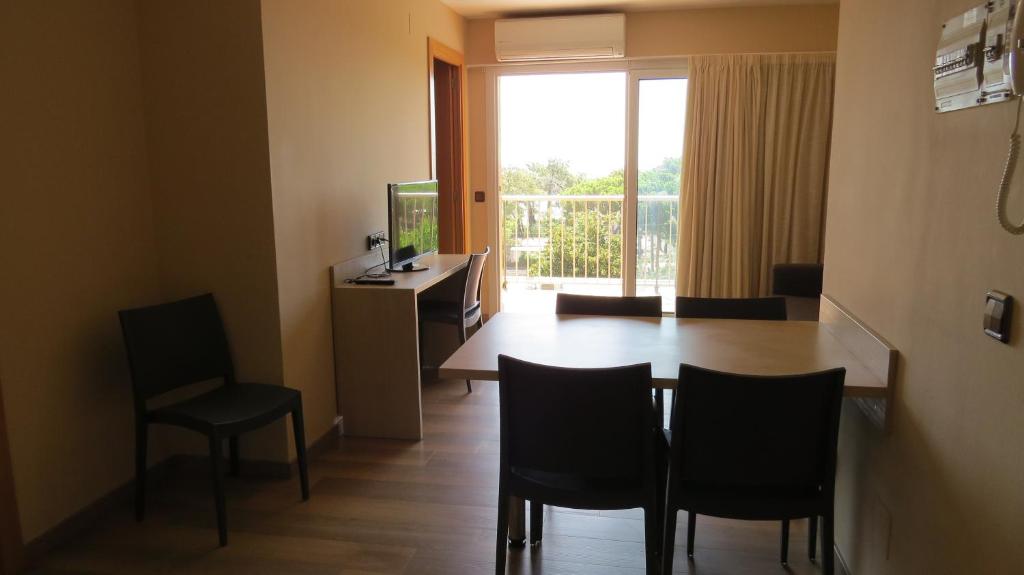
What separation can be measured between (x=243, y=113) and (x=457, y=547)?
6.54 feet

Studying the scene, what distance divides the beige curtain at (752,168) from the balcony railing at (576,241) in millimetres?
407

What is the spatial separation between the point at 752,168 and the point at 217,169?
4146 millimetres

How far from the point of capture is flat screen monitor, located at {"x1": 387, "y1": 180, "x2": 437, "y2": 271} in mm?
3875

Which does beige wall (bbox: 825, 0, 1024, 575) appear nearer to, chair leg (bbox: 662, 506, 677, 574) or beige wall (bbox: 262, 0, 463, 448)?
chair leg (bbox: 662, 506, 677, 574)

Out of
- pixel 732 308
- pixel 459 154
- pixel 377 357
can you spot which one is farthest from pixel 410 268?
pixel 459 154

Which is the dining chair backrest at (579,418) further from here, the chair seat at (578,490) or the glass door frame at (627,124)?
the glass door frame at (627,124)

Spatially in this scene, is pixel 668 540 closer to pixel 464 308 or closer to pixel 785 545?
pixel 785 545

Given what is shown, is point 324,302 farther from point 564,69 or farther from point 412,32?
point 564,69

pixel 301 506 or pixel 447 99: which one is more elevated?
pixel 447 99

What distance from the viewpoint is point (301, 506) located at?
298 cm

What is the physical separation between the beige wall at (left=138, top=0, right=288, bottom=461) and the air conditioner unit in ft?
10.2

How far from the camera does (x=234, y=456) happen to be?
3264 mm

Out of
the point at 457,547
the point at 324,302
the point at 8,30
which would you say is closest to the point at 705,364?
the point at 457,547

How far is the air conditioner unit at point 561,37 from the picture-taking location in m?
5.60
